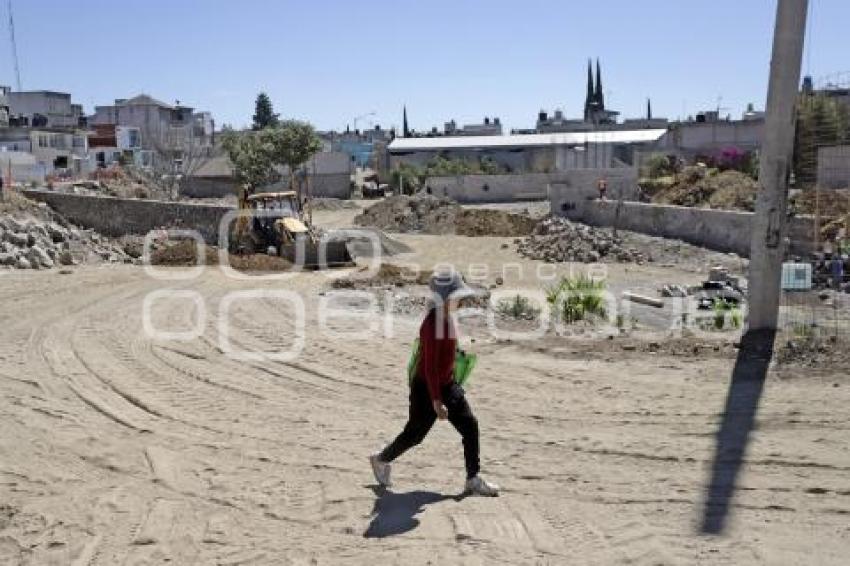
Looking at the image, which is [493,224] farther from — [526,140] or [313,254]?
[526,140]

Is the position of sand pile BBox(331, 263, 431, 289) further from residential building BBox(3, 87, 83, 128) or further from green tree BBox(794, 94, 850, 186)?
residential building BBox(3, 87, 83, 128)

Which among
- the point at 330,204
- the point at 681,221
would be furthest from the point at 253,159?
the point at 681,221

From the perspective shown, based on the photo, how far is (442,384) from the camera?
5762 millimetres

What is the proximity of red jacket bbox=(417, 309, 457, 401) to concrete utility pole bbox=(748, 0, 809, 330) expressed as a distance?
6.17m

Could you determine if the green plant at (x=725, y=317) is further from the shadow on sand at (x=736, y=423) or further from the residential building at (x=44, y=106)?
the residential building at (x=44, y=106)

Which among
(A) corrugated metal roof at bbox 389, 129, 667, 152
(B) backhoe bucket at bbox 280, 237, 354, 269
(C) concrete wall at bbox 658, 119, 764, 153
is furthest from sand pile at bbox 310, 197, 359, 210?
(B) backhoe bucket at bbox 280, 237, 354, 269

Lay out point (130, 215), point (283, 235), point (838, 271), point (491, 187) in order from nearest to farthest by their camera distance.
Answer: point (838, 271) → point (283, 235) → point (130, 215) → point (491, 187)

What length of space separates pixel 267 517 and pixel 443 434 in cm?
213

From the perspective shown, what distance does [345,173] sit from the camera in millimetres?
61688

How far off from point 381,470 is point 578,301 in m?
8.00

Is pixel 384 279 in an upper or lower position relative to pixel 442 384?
lower

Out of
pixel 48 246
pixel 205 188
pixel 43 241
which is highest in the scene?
→ pixel 43 241

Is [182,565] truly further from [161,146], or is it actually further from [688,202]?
[161,146]

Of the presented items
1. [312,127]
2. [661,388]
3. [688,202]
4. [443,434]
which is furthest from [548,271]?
[312,127]
